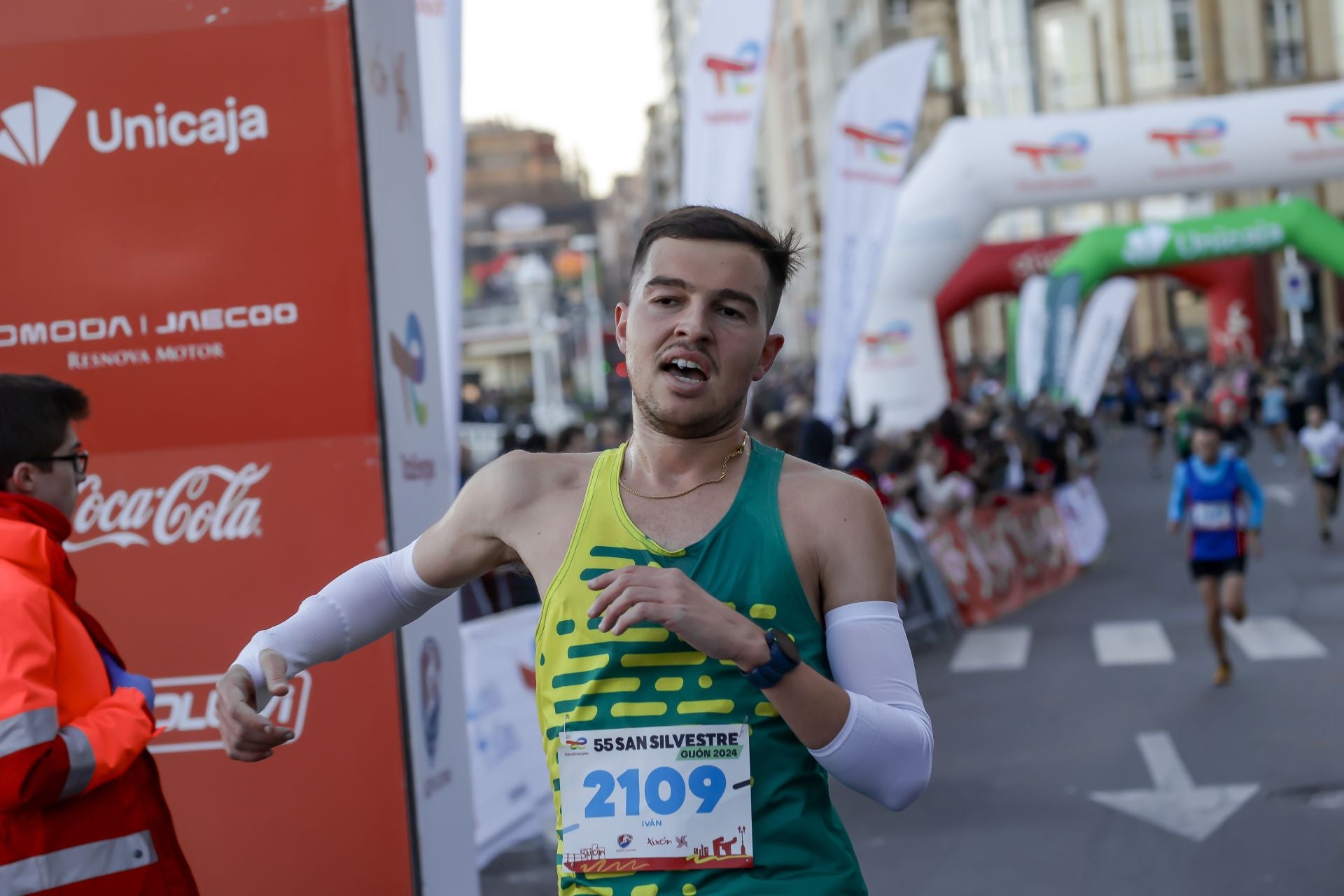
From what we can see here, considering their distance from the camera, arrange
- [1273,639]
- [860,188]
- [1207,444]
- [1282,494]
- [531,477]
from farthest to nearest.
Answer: [1282,494], [860,188], [1273,639], [1207,444], [531,477]

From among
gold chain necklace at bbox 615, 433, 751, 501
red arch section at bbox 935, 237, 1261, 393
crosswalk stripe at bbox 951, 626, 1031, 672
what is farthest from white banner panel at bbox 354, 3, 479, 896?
red arch section at bbox 935, 237, 1261, 393

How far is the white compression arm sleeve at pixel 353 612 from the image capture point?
9.79ft

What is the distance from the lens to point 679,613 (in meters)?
2.43

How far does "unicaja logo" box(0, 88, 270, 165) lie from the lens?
467cm

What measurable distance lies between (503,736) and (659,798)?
585cm

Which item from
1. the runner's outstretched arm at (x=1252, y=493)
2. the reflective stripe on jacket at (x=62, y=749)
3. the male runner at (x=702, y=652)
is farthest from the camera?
the runner's outstretched arm at (x=1252, y=493)

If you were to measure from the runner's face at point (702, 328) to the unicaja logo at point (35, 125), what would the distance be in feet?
8.40

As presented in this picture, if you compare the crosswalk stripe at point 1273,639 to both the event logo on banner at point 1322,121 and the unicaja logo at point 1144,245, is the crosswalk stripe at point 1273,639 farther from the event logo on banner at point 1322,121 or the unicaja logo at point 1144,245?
the unicaja logo at point 1144,245

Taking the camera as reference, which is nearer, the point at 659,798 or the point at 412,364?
the point at 659,798

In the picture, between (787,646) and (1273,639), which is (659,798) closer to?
(787,646)

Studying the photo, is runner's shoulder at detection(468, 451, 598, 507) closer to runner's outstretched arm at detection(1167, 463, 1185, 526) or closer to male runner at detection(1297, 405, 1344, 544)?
runner's outstretched arm at detection(1167, 463, 1185, 526)

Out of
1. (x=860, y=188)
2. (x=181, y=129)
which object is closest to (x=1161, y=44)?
(x=860, y=188)

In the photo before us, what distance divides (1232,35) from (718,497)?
61226 mm

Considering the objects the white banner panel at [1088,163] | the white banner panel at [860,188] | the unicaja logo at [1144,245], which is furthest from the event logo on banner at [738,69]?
the unicaja logo at [1144,245]
